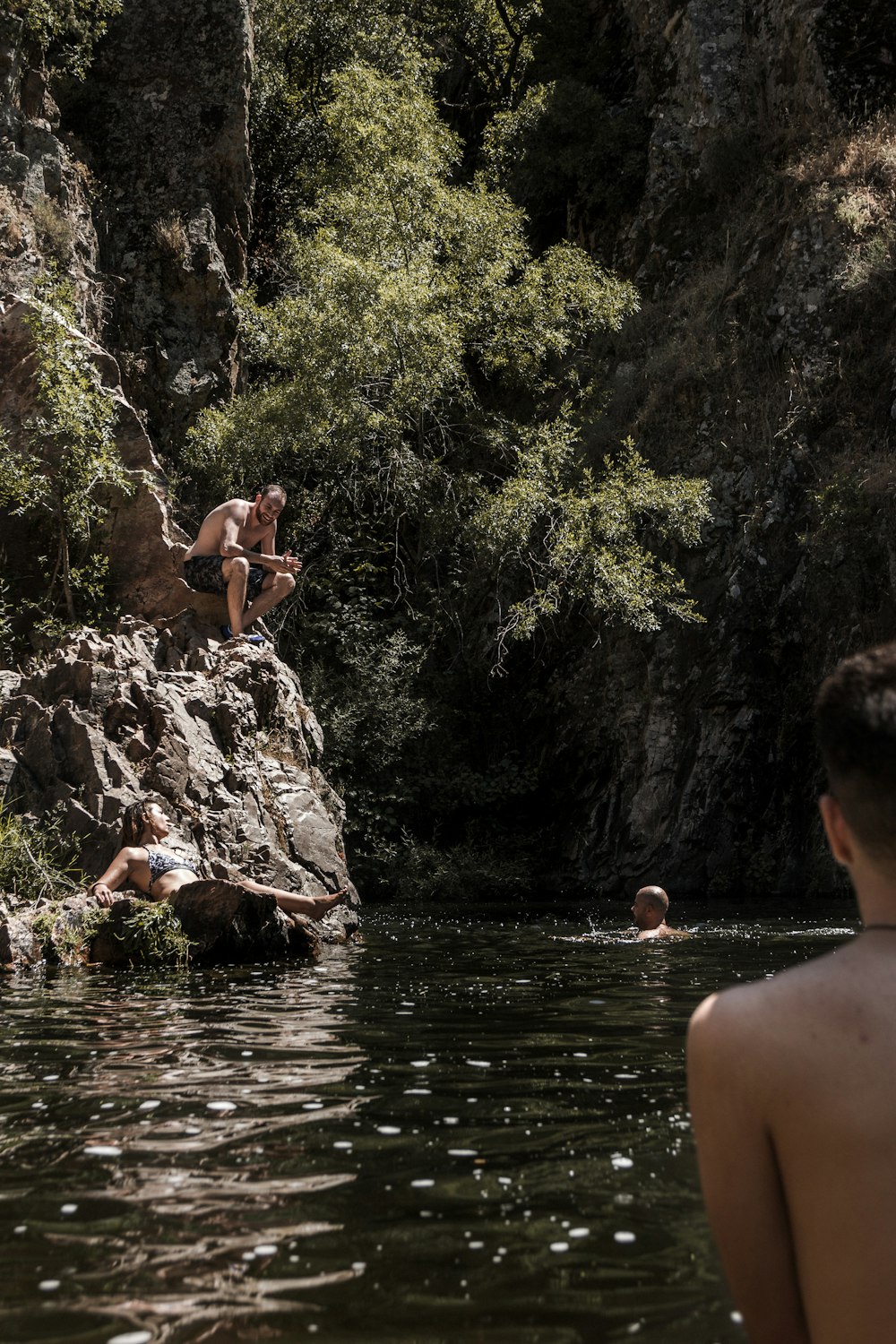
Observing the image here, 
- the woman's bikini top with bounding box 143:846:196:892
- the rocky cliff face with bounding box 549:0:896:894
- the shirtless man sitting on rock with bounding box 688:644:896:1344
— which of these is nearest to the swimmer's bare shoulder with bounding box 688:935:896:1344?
the shirtless man sitting on rock with bounding box 688:644:896:1344

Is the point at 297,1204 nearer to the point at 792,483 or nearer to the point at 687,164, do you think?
the point at 792,483

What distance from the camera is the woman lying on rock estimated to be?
1199cm

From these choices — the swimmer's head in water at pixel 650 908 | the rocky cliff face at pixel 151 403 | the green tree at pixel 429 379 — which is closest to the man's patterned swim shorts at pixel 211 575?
the rocky cliff face at pixel 151 403

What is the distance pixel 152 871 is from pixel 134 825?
0.78m

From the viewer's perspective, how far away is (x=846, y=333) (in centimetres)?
2358

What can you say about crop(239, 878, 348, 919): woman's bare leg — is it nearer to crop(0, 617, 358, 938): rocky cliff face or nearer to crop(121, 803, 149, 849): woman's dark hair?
crop(0, 617, 358, 938): rocky cliff face

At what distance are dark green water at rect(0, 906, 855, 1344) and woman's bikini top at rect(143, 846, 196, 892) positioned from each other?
9.43 feet

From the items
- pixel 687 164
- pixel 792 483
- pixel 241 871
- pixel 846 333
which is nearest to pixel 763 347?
pixel 846 333

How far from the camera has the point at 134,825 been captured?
1275cm

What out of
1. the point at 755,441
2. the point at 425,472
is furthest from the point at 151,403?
the point at 755,441

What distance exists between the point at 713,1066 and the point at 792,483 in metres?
21.4

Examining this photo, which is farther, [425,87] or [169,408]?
[425,87]

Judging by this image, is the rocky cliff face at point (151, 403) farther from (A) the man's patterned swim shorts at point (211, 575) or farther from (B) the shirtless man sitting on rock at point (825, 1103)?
(B) the shirtless man sitting on rock at point (825, 1103)

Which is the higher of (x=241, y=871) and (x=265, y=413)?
(x=265, y=413)
